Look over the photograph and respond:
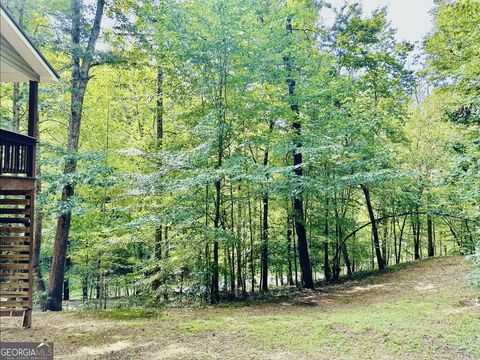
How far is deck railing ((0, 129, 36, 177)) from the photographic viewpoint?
5176mm

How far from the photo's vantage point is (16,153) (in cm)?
545

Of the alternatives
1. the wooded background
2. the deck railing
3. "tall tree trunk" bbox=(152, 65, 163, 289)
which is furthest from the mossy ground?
the deck railing

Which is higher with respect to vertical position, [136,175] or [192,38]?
[192,38]

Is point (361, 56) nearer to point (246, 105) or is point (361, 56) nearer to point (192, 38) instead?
point (246, 105)

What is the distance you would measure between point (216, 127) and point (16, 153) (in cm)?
394

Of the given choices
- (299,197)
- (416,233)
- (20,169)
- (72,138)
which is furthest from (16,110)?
(416,233)

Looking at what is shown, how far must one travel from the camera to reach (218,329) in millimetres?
5375

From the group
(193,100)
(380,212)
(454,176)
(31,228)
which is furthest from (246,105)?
(380,212)

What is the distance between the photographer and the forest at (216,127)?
7238 mm

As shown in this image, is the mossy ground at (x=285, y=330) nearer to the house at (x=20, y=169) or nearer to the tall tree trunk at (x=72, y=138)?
the house at (x=20, y=169)

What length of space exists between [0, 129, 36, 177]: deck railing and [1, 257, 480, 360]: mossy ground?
274cm

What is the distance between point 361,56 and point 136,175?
30.1 ft

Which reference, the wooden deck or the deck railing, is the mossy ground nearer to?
the wooden deck

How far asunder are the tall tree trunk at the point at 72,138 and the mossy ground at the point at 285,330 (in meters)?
1.26
